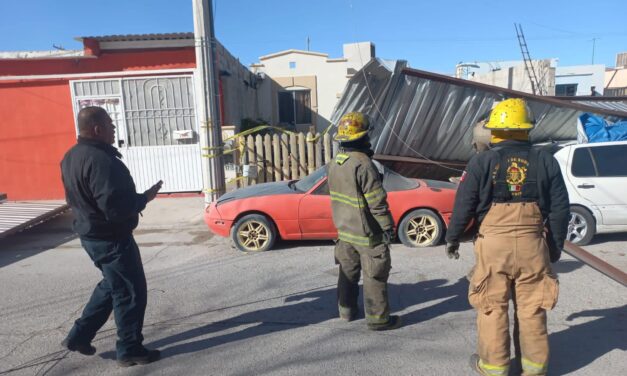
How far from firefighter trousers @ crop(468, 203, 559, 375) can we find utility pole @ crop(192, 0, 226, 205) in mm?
4597

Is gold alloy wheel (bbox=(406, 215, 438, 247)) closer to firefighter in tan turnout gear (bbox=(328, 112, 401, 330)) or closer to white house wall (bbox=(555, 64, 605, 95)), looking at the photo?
firefighter in tan turnout gear (bbox=(328, 112, 401, 330))

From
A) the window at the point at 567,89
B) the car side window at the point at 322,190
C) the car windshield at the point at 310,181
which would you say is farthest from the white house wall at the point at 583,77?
the car side window at the point at 322,190

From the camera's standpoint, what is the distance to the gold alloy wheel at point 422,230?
596cm

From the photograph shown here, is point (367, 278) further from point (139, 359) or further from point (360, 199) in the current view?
point (139, 359)

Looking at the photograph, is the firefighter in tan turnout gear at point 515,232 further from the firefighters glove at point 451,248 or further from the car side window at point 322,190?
the car side window at point 322,190

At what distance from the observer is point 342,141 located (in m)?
3.47

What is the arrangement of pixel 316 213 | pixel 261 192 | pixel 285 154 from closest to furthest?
pixel 316 213, pixel 261 192, pixel 285 154

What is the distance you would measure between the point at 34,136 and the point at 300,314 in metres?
9.28

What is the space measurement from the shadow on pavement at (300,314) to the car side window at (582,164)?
2739 mm

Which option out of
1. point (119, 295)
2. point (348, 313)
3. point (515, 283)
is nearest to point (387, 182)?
point (348, 313)

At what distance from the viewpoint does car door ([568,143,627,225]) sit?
584 centimetres

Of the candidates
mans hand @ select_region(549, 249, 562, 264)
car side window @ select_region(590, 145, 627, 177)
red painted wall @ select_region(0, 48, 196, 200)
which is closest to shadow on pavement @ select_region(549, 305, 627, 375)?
mans hand @ select_region(549, 249, 562, 264)

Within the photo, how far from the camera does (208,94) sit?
6316 millimetres

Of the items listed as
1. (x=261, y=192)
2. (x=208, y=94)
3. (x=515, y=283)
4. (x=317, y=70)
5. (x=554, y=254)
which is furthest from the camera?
(x=317, y=70)
